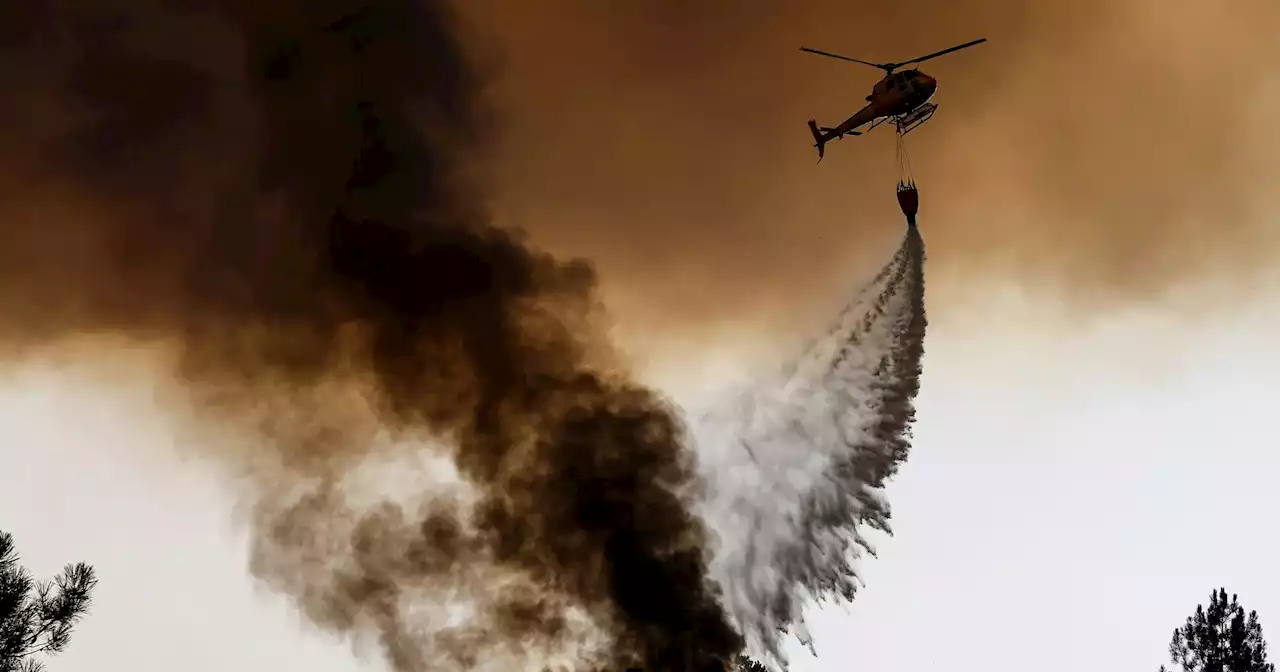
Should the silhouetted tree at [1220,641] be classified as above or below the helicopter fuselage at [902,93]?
below

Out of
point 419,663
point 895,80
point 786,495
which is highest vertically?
point 895,80

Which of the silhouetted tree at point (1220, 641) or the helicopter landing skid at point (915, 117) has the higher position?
the helicopter landing skid at point (915, 117)

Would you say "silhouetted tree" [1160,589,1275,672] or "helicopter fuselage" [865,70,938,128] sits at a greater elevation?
"helicopter fuselage" [865,70,938,128]

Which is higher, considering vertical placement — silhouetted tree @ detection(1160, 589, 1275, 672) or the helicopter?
the helicopter

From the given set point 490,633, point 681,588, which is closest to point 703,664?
point 681,588

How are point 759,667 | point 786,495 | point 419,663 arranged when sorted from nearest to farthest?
point 419,663 < point 786,495 < point 759,667

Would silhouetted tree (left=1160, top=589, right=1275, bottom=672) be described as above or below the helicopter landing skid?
below

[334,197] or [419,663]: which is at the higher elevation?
[334,197]

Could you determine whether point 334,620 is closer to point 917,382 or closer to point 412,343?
point 412,343

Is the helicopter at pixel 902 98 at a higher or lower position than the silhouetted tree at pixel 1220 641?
higher

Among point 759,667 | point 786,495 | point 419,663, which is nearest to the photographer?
point 419,663

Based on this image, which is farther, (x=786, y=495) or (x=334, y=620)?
(x=786, y=495)
